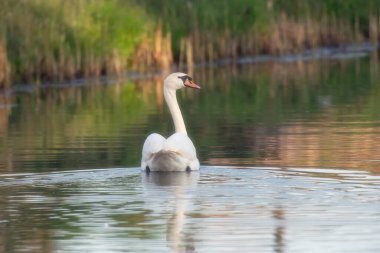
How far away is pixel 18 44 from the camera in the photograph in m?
30.8

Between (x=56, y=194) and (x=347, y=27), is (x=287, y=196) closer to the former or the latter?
(x=56, y=194)

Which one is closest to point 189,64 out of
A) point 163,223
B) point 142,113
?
point 142,113

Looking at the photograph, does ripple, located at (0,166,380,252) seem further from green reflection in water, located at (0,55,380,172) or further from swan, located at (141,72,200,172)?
green reflection in water, located at (0,55,380,172)

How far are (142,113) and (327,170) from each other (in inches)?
Result: 378

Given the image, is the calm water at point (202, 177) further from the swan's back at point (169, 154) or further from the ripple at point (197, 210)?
the swan's back at point (169, 154)

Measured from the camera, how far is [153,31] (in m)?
35.7

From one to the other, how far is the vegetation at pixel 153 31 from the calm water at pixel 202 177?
9.71 feet

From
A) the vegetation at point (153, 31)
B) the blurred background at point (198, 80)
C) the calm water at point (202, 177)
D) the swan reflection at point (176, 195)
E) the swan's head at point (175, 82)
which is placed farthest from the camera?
the vegetation at point (153, 31)

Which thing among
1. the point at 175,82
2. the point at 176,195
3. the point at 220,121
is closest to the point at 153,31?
the point at 220,121

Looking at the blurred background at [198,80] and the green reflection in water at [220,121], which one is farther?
the blurred background at [198,80]

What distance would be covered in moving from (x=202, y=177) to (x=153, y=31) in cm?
2092

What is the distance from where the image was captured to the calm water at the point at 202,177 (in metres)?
11.1

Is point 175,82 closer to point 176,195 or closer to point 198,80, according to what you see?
point 176,195

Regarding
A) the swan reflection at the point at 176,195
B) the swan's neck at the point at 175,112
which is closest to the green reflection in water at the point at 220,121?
the swan's neck at the point at 175,112
